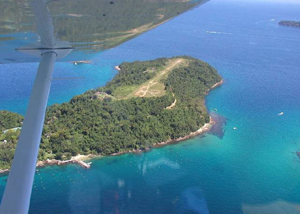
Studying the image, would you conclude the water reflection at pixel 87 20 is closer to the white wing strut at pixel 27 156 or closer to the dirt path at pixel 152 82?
the white wing strut at pixel 27 156

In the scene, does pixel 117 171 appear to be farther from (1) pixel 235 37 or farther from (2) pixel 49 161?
(1) pixel 235 37

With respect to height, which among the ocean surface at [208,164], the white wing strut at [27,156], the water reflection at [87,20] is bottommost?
the ocean surface at [208,164]

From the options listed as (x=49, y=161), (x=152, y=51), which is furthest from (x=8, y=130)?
(x=152, y=51)

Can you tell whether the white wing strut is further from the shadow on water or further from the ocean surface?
the shadow on water

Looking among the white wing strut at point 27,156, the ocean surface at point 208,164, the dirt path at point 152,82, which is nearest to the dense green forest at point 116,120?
the dirt path at point 152,82

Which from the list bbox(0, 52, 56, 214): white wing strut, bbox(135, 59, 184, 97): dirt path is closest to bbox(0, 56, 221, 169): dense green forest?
bbox(135, 59, 184, 97): dirt path
